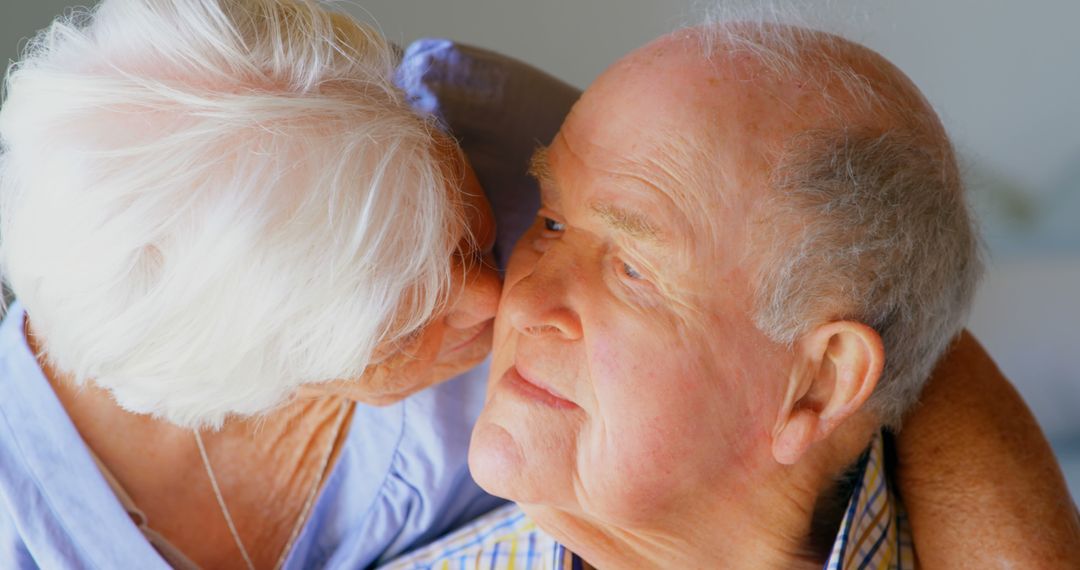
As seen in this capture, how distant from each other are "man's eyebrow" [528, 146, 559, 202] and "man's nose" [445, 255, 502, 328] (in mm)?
161

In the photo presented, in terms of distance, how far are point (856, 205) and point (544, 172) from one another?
Result: 0.43m

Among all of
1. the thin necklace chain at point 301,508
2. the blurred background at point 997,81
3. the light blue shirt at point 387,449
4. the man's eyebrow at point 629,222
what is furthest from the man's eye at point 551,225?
the blurred background at point 997,81

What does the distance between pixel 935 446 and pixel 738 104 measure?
0.66 m

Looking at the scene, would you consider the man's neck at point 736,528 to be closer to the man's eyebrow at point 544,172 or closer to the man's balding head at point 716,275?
the man's balding head at point 716,275

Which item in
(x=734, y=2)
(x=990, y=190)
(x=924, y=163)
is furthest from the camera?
(x=990, y=190)

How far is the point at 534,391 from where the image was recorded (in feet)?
4.22

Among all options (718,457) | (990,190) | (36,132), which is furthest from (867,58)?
(990,190)

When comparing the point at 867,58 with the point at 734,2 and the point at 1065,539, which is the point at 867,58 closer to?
the point at 734,2

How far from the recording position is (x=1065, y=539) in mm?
1348

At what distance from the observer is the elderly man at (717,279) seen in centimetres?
120

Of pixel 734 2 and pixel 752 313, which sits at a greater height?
pixel 734 2

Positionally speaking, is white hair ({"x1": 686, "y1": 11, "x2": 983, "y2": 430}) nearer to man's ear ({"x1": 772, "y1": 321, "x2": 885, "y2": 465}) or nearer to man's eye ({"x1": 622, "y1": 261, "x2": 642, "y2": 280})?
man's ear ({"x1": 772, "y1": 321, "x2": 885, "y2": 465})

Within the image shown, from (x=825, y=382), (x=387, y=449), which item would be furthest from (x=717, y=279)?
(x=387, y=449)

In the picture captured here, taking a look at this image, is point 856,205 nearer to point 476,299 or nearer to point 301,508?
point 476,299
